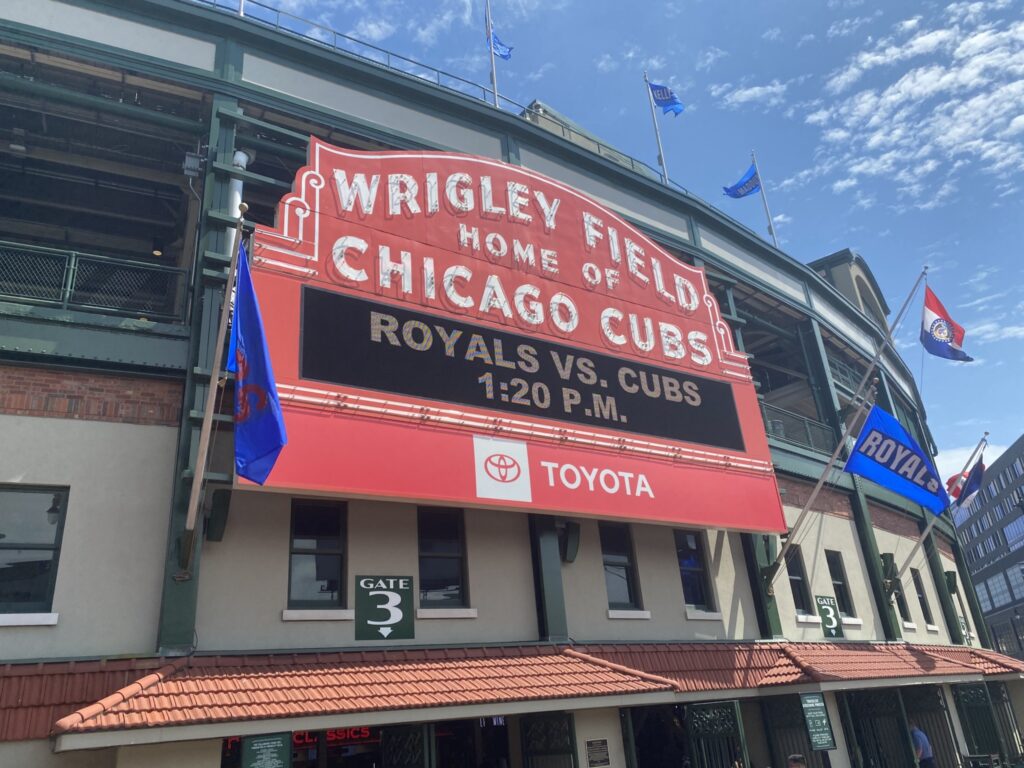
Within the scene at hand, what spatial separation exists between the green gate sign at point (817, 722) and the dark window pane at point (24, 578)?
38.9 feet

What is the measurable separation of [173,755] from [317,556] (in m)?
3.39

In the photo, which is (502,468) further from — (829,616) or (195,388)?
(829,616)

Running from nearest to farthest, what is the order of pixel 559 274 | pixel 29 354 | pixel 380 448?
pixel 29 354 < pixel 380 448 < pixel 559 274

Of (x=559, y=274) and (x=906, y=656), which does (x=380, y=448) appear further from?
(x=906, y=656)

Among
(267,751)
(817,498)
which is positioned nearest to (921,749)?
(817,498)

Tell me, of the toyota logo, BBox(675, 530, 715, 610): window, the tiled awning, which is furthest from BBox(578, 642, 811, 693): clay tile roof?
the toyota logo

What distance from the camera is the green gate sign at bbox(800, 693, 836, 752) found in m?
13.7

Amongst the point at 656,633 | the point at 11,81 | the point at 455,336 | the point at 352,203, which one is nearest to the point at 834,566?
the point at 656,633

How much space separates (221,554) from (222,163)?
5838 mm

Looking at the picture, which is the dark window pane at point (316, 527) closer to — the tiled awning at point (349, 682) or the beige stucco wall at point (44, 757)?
the tiled awning at point (349, 682)

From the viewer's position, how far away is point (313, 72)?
13859mm

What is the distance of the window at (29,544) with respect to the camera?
362 inches

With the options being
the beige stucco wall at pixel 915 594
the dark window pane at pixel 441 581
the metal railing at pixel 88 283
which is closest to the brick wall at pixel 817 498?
the beige stucco wall at pixel 915 594

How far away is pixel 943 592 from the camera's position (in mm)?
24062
